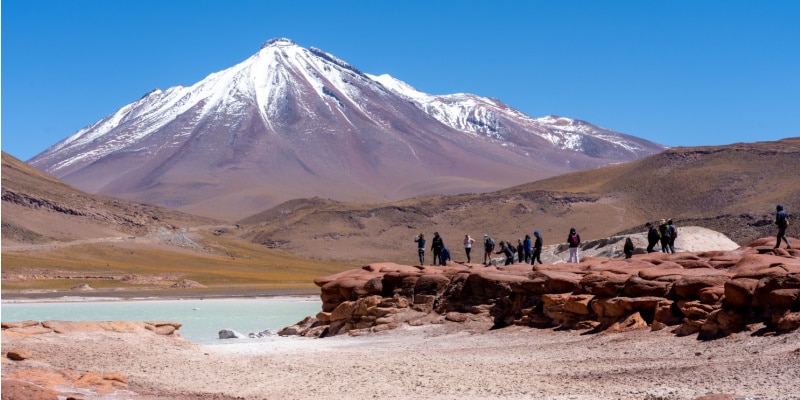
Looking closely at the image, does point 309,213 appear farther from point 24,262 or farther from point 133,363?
point 133,363

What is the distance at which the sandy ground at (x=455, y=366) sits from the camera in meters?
14.8

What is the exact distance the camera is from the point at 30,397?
1302 centimetres

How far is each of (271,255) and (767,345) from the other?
94227mm

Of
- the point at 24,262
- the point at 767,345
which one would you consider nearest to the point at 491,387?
the point at 767,345

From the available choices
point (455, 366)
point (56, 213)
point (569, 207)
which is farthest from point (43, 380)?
point (569, 207)

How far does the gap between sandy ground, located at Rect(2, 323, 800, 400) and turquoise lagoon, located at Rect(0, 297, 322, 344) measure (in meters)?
8.33

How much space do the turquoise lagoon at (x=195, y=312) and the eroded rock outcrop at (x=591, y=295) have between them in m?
4.76

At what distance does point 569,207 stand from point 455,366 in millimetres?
109394

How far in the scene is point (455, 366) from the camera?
1847 cm

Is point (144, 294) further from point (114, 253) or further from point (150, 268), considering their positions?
point (114, 253)

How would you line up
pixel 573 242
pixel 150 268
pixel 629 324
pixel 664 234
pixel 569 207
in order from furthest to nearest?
pixel 569 207, pixel 150 268, pixel 573 242, pixel 664 234, pixel 629 324

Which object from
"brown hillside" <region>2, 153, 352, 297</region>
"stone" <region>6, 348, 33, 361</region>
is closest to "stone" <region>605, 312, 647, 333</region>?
"stone" <region>6, 348, 33, 361</region>

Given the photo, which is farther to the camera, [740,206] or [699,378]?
[740,206]

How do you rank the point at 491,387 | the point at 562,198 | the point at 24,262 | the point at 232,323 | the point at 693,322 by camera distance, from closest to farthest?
the point at 491,387, the point at 693,322, the point at 232,323, the point at 24,262, the point at 562,198
